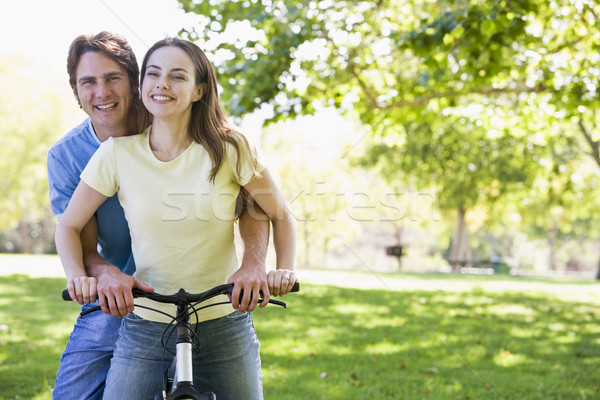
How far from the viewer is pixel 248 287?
2.41 meters

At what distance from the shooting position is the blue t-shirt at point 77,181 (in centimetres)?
293

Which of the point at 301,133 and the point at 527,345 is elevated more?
the point at 301,133

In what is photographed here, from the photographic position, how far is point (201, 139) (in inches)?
104

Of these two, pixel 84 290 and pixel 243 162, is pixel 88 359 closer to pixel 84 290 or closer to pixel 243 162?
pixel 84 290

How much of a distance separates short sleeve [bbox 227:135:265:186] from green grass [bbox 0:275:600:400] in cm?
338

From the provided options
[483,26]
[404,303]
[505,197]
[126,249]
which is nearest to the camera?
[126,249]

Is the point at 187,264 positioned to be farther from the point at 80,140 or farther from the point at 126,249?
the point at 80,140

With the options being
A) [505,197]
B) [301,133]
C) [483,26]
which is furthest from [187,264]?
[301,133]

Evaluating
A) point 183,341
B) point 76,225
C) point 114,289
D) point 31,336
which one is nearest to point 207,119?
point 76,225

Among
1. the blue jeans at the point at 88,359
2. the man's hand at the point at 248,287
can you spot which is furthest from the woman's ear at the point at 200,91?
the blue jeans at the point at 88,359

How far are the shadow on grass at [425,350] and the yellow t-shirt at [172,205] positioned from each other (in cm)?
324

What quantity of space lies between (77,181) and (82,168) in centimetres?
7

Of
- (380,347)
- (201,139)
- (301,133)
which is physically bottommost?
(380,347)

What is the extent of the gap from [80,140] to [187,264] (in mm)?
934
